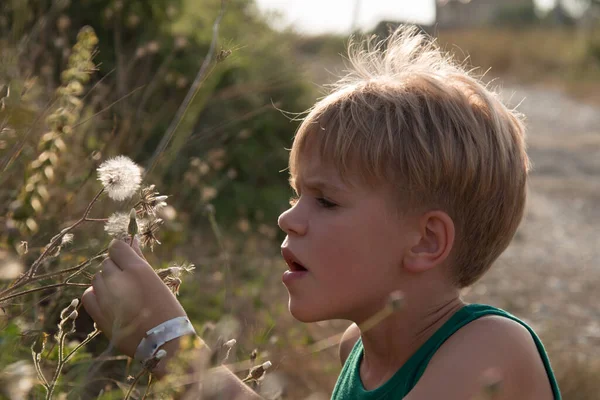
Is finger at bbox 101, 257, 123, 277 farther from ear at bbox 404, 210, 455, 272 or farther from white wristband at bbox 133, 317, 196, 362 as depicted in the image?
ear at bbox 404, 210, 455, 272

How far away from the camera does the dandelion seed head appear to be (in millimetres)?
1653

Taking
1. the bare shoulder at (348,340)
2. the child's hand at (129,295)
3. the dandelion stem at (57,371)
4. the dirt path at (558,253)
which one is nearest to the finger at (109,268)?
the child's hand at (129,295)

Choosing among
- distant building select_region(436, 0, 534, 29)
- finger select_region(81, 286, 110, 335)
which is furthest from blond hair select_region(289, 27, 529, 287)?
distant building select_region(436, 0, 534, 29)

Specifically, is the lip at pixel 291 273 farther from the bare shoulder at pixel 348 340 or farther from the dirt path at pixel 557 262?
the dirt path at pixel 557 262

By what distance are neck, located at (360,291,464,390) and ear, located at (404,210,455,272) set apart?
10cm

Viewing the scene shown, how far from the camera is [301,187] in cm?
191

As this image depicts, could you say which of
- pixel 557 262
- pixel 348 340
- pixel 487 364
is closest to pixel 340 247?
pixel 487 364

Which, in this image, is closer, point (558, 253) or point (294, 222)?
point (294, 222)

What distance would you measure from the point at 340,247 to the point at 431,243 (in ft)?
0.74

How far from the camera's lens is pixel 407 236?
1.89 metres

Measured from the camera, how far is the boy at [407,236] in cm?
174

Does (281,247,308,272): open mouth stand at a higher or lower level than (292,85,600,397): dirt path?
higher

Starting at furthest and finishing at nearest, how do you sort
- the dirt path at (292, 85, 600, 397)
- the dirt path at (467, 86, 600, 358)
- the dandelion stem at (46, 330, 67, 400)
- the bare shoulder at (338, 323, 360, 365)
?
the dirt path at (467, 86, 600, 358) → the dirt path at (292, 85, 600, 397) → the bare shoulder at (338, 323, 360, 365) → the dandelion stem at (46, 330, 67, 400)

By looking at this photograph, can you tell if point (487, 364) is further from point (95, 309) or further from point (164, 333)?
point (95, 309)
